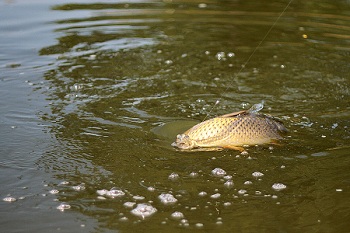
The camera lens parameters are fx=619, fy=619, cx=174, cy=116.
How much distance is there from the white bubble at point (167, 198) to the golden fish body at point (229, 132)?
83 cm

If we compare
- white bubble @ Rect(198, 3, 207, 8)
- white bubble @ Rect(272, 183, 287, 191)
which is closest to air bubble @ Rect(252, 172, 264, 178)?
white bubble @ Rect(272, 183, 287, 191)

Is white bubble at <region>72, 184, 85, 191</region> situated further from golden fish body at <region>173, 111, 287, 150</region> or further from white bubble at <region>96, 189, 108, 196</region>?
golden fish body at <region>173, 111, 287, 150</region>

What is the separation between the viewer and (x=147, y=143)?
530 centimetres

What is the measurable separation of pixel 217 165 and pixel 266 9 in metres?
6.38

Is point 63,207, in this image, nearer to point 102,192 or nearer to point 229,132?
point 102,192

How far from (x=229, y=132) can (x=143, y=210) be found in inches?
48.6

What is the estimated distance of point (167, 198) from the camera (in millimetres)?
4320

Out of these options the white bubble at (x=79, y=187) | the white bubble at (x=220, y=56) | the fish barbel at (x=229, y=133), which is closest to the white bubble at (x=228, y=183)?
the fish barbel at (x=229, y=133)

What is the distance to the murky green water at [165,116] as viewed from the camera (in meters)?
4.21

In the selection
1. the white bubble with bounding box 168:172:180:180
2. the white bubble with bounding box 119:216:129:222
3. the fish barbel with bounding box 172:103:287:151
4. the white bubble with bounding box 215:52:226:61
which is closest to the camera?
the white bubble with bounding box 119:216:129:222

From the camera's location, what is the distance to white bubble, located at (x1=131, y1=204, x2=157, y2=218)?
4121 millimetres

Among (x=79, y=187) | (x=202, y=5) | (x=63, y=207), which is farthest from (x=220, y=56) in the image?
(x=63, y=207)

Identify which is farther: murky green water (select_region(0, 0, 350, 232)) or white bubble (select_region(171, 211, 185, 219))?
murky green water (select_region(0, 0, 350, 232))

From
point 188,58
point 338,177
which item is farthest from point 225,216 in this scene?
point 188,58
